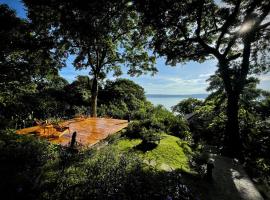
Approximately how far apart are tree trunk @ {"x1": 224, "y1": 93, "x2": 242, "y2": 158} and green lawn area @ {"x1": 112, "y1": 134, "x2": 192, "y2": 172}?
2986mm

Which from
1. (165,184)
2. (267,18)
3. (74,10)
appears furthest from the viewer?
(267,18)

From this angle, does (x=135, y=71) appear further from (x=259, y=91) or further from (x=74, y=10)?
(x=259, y=91)

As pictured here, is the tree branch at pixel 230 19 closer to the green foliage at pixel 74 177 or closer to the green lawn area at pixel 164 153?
the green lawn area at pixel 164 153

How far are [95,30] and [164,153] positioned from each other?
6.31 meters

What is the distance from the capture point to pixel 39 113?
1727 centimetres

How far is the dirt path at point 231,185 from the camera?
6.37 metres

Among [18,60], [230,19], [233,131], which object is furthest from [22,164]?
[230,19]

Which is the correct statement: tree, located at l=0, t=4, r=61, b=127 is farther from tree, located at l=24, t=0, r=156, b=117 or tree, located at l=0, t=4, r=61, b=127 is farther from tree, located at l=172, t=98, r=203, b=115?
tree, located at l=172, t=98, r=203, b=115

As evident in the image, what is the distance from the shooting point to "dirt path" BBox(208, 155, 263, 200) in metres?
6.37

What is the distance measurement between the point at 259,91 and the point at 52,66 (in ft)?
105

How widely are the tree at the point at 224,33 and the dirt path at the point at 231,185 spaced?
300 centimetres

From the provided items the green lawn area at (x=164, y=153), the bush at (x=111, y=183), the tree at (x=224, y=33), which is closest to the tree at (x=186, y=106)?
the tree at (x=224, y=33)

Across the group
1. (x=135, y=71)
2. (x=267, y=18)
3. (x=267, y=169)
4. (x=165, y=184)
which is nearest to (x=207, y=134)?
(x=267, y=169)

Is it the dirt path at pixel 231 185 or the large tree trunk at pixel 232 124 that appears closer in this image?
the dirt path at pixel 231 185
